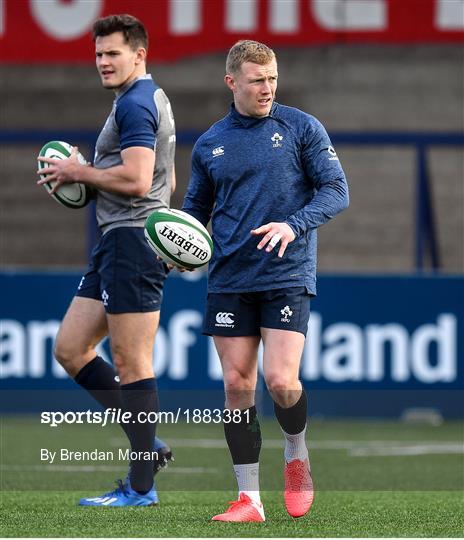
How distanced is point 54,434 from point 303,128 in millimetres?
5268

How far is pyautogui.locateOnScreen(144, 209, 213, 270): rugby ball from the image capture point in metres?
5.88

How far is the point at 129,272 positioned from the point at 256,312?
2.26ft

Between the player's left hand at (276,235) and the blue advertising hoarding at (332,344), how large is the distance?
241 inches

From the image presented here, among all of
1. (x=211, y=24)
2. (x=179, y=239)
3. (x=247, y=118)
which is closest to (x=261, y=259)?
(x=179, y=239)

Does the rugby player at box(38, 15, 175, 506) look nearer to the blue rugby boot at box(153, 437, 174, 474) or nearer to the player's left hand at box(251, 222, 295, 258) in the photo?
the blue rugby boot at box(153, 437, 174, 474)

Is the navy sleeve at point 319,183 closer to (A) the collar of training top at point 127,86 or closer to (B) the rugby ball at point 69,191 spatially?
(A) the collar of training top at point 127,86

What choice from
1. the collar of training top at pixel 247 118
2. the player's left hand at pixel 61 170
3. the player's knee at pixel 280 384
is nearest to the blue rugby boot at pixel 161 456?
the player's knee at pixel 280 384

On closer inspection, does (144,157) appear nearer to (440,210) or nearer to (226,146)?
(226,146)

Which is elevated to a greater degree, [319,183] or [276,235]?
[319,183]

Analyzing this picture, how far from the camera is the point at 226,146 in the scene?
5965 mm

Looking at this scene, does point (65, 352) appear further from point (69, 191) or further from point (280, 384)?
point (280, 384)

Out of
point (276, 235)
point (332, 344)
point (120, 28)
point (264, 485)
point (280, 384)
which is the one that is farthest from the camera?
point (332, 344)

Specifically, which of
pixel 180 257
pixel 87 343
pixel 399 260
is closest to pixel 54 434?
pixel 87 343

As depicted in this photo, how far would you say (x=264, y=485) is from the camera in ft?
25.4
